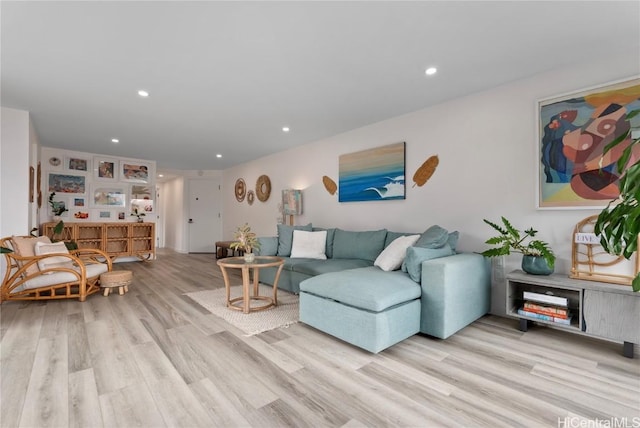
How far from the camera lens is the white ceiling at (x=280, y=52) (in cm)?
188

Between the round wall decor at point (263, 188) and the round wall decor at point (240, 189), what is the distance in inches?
26.2

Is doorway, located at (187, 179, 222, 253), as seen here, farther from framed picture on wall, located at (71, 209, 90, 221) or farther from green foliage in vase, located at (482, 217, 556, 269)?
green foliage in vase, located at (482, 217, 556, 269)

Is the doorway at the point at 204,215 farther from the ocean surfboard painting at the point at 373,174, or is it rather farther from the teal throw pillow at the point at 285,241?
the ocean surfboard painting at the point at 373,174

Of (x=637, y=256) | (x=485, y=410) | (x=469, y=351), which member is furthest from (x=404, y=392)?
(x=637, y=256)

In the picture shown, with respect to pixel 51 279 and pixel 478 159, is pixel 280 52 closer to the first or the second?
pixel 478 159

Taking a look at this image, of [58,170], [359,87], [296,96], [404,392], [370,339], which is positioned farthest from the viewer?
[58,170]

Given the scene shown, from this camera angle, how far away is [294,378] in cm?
182

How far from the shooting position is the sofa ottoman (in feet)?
6.91

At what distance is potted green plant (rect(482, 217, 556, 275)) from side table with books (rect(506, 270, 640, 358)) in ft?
0.25

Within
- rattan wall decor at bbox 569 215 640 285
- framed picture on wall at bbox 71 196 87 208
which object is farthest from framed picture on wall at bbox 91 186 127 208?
rattan wall decor at bbox 569 215 640 285

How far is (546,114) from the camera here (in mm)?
2670

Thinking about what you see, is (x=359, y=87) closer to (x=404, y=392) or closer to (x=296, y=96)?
(x=296, y=96)

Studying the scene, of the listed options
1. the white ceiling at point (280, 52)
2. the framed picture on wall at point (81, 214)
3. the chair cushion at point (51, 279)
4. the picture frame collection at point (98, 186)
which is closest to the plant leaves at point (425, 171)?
the white ceiling at point (280, 52)

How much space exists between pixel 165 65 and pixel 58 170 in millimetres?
5088
